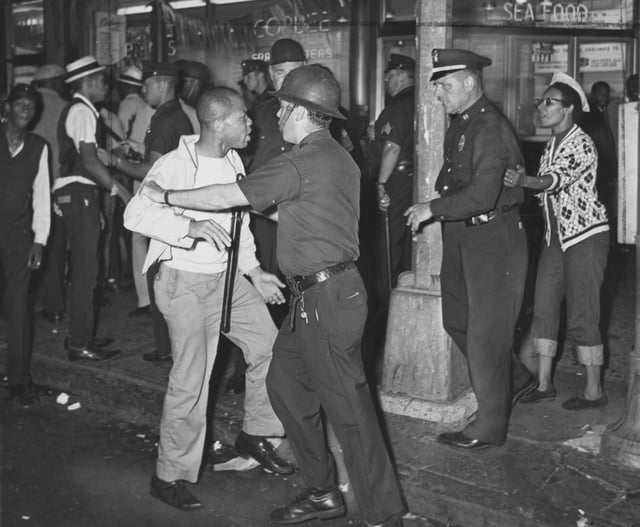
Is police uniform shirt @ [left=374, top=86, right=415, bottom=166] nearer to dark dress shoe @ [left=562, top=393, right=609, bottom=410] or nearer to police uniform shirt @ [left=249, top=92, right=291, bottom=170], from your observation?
police uniform shirt @ [left=249, top=92, right=291, bottom=170]

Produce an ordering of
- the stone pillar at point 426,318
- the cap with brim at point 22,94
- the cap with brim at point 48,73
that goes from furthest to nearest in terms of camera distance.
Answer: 1. the cap with brim at point 48,73
2. the cap with brim at point 22,94
3. the stone pillar at point 426,318

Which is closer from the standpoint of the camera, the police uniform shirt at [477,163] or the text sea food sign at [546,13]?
the police uniform shirt at [477,163]

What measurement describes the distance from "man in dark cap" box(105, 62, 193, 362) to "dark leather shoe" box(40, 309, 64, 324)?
174cm

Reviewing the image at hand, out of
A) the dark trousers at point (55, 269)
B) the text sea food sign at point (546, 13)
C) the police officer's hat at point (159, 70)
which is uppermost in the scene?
the text sea food sign at point (546, 13)

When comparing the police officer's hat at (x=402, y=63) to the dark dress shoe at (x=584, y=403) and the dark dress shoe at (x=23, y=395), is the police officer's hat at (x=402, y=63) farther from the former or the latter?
the dark dress shoe at (x=23, y=395)

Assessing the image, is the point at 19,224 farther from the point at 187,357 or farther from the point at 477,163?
the point at 477,163

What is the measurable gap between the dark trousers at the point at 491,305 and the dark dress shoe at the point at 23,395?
3.26 meters

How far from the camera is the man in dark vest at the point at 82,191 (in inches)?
271

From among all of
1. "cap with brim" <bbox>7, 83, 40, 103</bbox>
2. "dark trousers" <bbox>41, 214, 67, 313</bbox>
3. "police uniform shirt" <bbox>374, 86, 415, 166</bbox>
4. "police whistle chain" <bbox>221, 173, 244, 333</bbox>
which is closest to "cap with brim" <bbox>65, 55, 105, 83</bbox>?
"cap with brim" <bbox>7, 83, 40, 103</bbox>

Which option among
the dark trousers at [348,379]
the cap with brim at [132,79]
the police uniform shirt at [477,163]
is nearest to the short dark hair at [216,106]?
the dark trousers at [348,379]

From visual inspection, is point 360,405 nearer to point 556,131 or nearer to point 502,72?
point 556,131

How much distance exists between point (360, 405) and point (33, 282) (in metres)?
5.83

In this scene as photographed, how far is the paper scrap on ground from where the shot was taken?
5.05 m

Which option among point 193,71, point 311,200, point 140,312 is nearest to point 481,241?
point 311,200
